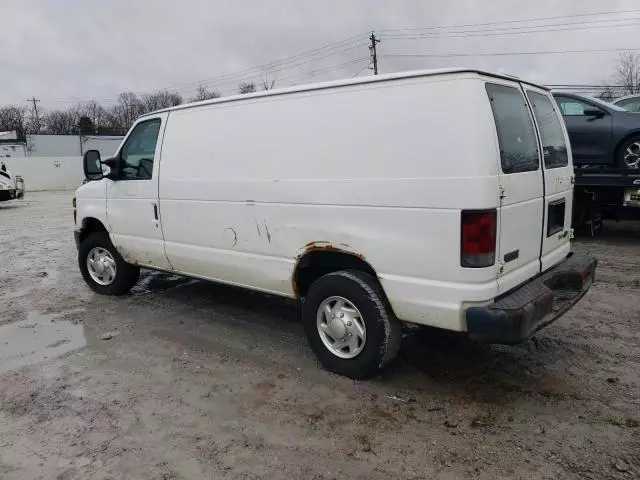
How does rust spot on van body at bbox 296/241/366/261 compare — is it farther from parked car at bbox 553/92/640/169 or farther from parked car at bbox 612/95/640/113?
parked car at bbox 612/95/640/113

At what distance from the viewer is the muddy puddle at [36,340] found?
4.68 meters

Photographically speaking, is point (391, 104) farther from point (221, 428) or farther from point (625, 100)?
point (625, 100)

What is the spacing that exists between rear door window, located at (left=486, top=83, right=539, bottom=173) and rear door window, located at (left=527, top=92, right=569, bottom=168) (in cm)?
20

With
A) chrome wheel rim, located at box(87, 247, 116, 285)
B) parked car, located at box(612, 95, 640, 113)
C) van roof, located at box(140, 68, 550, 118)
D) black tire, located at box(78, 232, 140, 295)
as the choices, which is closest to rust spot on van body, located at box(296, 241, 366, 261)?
van roof, located at box(140, 68, 550, 118)

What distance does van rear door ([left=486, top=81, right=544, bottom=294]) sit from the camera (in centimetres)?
346

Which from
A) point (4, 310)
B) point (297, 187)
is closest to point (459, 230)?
point (297, 187)

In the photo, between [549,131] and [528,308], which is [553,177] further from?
[528,308]

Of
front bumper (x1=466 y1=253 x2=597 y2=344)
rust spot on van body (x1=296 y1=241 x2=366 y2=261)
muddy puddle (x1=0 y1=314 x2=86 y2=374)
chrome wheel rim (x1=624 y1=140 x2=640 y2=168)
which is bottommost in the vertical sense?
muddy puddle (x1=0 y1=314 x2=86 y2=374)

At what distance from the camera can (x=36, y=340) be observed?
5.13 m

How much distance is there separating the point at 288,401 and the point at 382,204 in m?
1.53

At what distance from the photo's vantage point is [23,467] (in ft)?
10.0

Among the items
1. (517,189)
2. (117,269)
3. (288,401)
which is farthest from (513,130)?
(117,269)

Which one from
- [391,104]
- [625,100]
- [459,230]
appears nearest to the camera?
[459,230]

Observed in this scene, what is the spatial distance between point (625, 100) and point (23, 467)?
1089 centimetres
